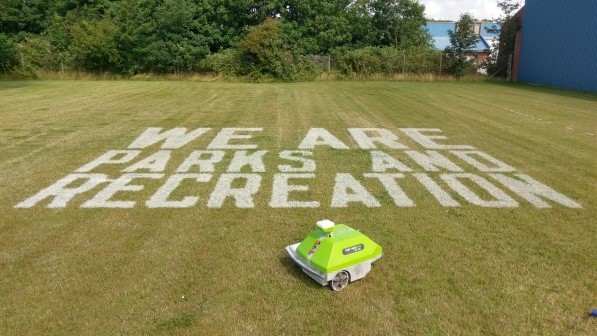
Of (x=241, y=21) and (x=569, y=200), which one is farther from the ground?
(x=241, y=21)

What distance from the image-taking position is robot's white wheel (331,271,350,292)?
154 inches

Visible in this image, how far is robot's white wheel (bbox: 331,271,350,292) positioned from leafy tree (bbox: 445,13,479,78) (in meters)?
31.9

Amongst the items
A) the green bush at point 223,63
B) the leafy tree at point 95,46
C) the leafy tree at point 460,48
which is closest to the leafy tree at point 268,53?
the green bush at point 223,63

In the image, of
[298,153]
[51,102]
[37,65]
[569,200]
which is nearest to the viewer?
[569,200]

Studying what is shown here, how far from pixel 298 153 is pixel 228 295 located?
17.5 feet

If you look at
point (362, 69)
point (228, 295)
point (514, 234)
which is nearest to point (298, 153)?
point (514, 234)

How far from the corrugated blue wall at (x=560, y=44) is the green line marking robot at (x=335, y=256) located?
1017 inches

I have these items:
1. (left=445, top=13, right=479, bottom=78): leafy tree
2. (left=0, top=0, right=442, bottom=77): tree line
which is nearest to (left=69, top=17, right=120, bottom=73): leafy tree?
(left=0, top=0, right=442, bottom=77): tree line

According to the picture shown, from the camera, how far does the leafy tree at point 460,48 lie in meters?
32.8

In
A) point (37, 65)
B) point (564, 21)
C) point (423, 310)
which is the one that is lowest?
point (423, 310)

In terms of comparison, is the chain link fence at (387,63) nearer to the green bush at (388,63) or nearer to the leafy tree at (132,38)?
the green bush at (388,63)

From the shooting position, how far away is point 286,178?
24.0 feet

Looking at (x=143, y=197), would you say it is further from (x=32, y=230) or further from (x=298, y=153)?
(x=298, y=153)

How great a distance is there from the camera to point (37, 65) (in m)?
31.9
